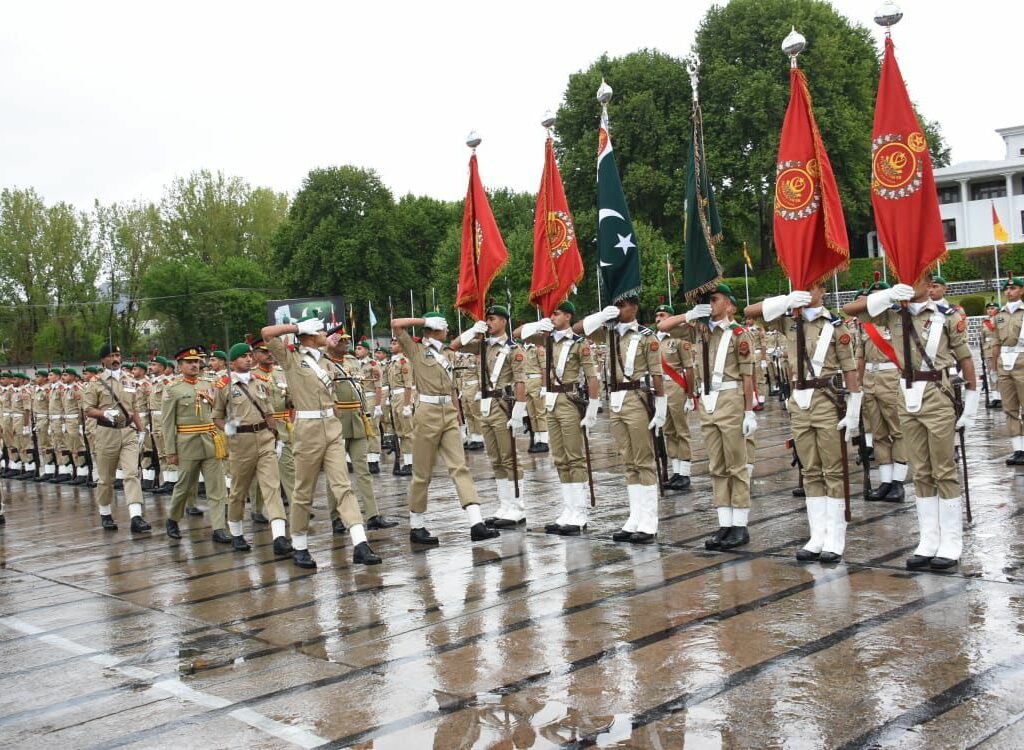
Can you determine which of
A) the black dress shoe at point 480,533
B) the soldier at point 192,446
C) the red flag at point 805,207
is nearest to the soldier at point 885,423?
the red flag at point 805,207

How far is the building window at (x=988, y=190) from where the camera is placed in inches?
2320

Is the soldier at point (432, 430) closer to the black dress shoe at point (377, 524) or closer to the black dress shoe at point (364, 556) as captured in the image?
the black dress shoe at point (364, 556)

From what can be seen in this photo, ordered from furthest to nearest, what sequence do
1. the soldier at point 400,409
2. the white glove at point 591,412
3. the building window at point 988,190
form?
the building window at point 988,190
the soldier at point 400,409
the white glove at point 591,412

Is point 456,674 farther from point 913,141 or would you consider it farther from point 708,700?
point 913,141

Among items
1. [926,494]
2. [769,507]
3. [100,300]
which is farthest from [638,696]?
[100,300]

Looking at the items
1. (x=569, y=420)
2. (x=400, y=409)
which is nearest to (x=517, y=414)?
(x=569, y=420)

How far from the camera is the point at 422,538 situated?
9812mm

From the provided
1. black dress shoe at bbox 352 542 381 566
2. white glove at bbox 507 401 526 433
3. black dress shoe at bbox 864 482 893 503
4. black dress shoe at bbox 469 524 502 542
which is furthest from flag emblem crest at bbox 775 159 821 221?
black dress shoe at bbox 352 542 381 566

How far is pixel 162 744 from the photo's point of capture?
5.02 meters

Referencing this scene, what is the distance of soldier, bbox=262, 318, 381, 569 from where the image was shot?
9055mm

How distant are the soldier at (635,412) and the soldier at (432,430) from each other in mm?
1501

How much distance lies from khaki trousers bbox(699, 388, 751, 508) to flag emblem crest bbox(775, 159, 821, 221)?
1.56 m

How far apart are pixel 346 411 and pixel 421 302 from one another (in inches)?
1876

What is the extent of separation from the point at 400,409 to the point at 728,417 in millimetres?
9839
